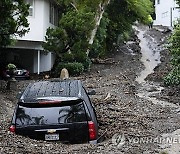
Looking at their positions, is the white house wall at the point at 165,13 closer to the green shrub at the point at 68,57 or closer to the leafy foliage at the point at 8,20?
the green shrub at the point at 68,57

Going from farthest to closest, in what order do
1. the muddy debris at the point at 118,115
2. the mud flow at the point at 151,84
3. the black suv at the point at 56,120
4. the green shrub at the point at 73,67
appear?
the green shrub at the point at 73,67 → the mud flow at the point at 151,84 → the black suv at the point at 56,120 → the muddy debris at the point at 118,115

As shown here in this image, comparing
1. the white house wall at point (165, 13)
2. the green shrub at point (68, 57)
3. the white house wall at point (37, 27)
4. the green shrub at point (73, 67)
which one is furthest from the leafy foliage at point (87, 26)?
the white house wall at point (165, 13)

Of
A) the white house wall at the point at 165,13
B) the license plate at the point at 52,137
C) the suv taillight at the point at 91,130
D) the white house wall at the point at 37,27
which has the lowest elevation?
the license plate at the point at 52,137

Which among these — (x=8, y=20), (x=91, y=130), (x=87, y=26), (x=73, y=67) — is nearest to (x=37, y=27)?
(x=87, y=26)

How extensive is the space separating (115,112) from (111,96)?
3.75 meters

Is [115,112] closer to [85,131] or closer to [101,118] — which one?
[101,118]

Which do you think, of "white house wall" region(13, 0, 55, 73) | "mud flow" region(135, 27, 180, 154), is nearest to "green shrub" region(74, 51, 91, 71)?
"white house wall" region(13, 0, 55, 73)

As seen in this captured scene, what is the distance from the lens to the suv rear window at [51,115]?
805cm

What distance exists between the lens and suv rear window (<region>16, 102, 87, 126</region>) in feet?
26.4

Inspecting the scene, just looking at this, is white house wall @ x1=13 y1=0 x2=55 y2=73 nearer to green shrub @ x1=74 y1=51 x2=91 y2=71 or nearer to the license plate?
green shrub @ x1=74 y1=51 x2=91 y2=71

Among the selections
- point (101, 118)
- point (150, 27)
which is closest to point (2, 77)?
point (101, 118)

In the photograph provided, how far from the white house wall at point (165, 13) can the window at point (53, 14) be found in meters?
27.7

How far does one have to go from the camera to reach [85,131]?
26.3 ft

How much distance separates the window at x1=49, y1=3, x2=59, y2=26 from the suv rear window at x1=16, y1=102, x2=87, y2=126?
2142 centimetres
